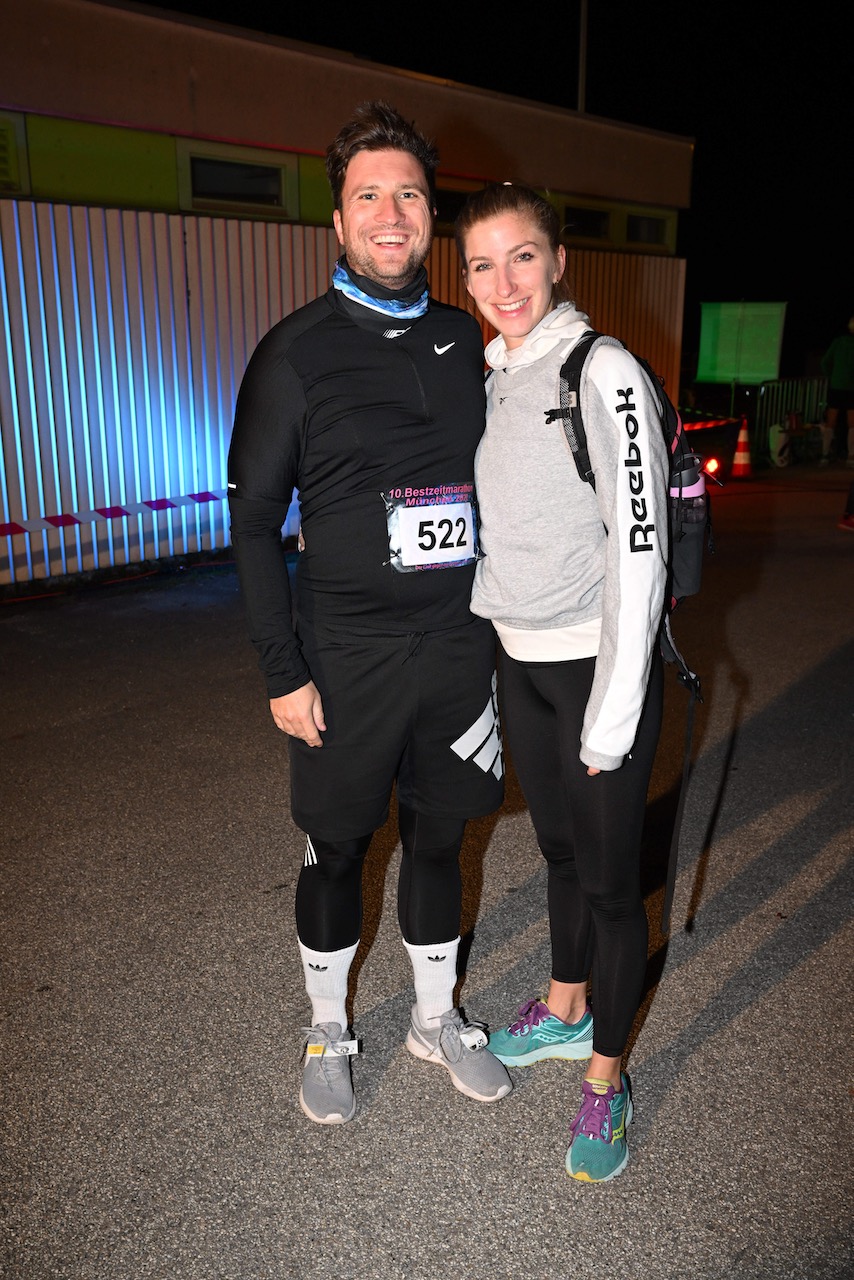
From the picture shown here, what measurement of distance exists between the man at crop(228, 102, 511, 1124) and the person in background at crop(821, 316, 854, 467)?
43.5ft

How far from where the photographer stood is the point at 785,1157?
2.49 m

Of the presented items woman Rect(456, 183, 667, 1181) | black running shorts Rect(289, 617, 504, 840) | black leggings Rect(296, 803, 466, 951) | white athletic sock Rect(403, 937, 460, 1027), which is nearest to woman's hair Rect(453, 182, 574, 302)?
woman Rect(456, 183, 667, 1181)

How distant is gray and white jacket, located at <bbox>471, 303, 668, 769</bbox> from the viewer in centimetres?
216

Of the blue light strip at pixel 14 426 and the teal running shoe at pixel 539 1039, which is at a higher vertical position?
the blue light strip at pixel 14 426

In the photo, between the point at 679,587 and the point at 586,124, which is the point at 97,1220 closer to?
the point at 679,587

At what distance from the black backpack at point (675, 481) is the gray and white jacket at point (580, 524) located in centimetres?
4

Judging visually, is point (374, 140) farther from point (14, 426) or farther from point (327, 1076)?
point (14, 426)

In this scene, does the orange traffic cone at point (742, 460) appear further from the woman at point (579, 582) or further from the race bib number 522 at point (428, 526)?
the race bib number 522 at point (428, 526)

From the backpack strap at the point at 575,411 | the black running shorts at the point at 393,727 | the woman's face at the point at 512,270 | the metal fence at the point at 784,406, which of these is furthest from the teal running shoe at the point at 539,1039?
the metal fence at the point at 784,406

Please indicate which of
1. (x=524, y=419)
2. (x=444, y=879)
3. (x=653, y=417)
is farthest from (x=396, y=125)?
(x=444, y=879)

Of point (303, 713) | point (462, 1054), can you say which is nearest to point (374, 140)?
point (303, 713)

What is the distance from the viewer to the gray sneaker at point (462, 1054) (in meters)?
2.71

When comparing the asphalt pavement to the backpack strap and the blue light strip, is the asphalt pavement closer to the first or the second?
the backpack strap

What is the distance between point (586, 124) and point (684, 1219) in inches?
481
